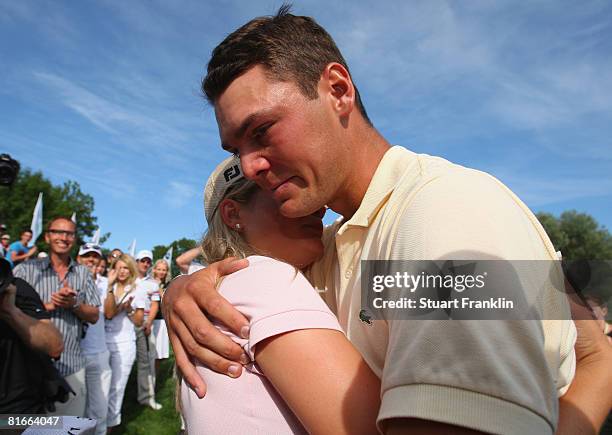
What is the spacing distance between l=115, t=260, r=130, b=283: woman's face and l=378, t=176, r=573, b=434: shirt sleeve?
8.04 meters

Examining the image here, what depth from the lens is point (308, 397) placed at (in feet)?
4.16

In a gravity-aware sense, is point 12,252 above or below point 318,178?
above

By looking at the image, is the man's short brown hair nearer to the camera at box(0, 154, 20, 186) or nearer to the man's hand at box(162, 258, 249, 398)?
the man's hand at box(162, 258, 249, 398)

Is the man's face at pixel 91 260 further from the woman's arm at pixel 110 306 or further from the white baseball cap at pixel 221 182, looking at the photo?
the white baseball cap at pixel 221 182

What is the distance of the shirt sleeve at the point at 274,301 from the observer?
1370mm

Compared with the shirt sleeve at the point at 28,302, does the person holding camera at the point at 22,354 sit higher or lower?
lower

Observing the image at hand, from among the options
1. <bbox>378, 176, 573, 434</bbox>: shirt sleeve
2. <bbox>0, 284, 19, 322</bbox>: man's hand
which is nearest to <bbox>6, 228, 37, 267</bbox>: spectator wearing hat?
<bbox>0, 284, 19, 322</bbox>: man's hand

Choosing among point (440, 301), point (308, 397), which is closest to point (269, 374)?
point (308, 397)

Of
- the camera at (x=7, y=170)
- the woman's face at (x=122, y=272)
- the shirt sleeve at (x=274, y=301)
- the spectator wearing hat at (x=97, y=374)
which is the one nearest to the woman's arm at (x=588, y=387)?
the shirt sleeve at (x=274, y=301)

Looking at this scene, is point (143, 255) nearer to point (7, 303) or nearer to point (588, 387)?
point (7, 303)

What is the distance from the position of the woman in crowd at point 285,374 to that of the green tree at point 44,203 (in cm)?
4296

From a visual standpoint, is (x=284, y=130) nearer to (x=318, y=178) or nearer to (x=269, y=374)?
(x=318, y=178)

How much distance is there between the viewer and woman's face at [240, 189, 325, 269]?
7.29ft

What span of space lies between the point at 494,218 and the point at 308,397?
0.67 metres
